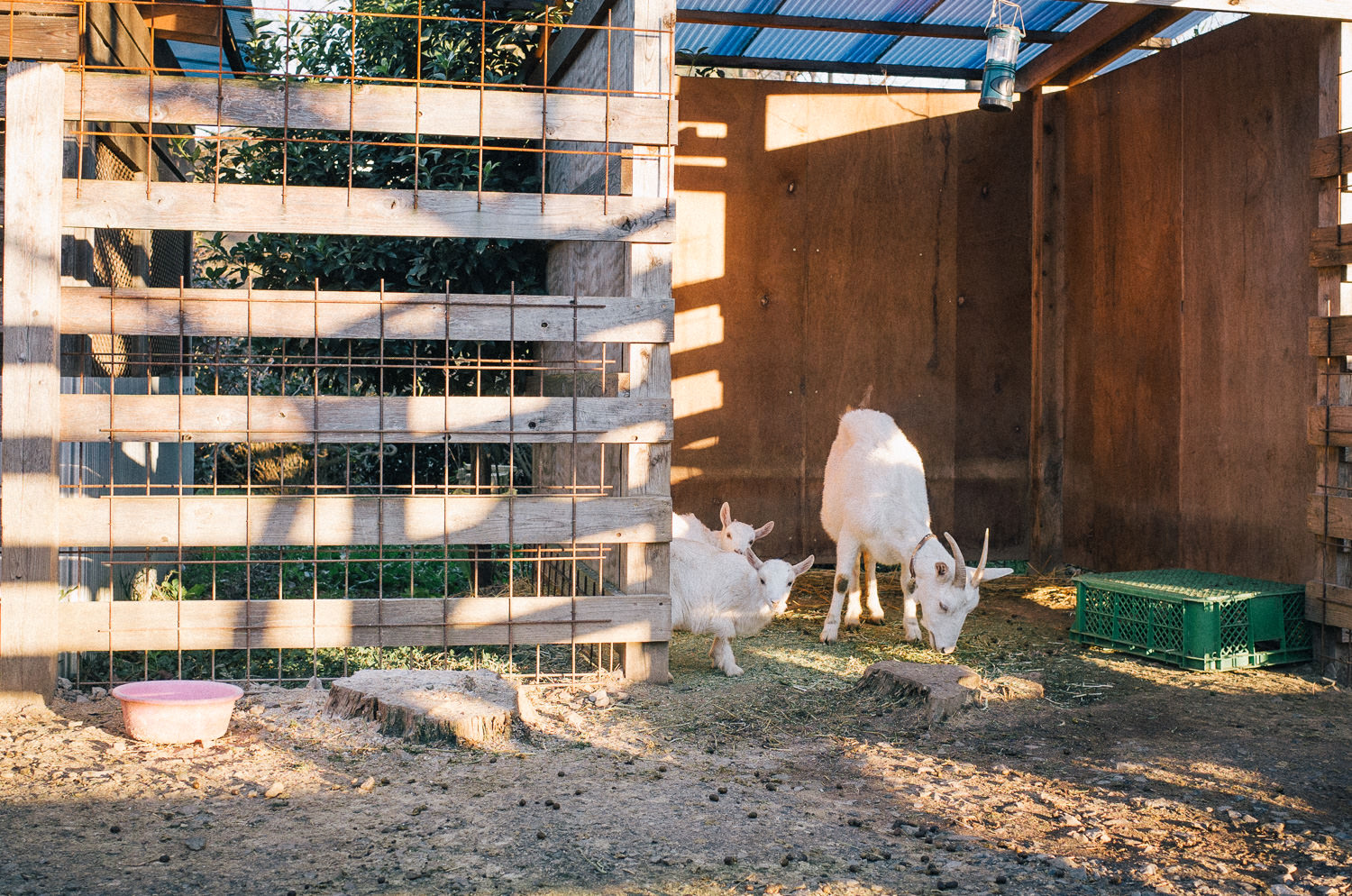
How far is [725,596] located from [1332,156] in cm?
416

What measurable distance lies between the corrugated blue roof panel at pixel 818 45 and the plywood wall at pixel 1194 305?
1.77 meters

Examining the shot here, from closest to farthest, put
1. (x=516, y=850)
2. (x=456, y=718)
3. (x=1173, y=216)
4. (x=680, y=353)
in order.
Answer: (x=516, y=850) → (x=456, y=718) → (x=1173, y=216) → (x=680, y=353)

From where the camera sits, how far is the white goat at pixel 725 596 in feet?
21.0

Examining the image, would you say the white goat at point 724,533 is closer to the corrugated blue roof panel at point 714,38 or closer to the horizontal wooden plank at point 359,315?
the horizontal wooden plank at point 359,315

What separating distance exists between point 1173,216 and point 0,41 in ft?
25.0

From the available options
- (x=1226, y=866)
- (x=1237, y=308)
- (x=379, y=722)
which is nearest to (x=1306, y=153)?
(x=1237, y=308)

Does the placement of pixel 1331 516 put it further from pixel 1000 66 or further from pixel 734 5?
pixel 734 5

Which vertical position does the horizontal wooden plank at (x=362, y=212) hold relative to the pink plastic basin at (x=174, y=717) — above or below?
above

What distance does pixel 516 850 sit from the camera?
3785 millimetres

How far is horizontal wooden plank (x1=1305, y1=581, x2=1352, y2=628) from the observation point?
6.44 metres

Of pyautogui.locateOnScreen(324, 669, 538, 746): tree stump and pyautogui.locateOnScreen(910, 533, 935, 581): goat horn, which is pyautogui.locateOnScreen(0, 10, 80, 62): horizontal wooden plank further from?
pyautogui.locateOnScreen(910, 533, 935, 581): goat horn

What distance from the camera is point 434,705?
4945mm

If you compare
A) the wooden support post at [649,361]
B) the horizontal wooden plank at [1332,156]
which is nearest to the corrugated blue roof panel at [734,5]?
the wooden support post at [649,361]

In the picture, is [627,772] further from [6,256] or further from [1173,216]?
[1173,216]
